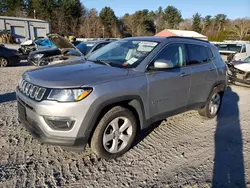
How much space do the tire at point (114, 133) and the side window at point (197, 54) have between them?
5.66 ft

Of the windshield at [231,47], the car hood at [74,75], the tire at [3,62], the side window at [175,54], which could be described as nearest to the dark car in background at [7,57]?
the tire at [3,62]

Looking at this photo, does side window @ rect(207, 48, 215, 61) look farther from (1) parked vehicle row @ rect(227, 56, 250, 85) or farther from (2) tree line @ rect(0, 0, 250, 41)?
(2) tree line @ rect(0, 0, 250, 41)

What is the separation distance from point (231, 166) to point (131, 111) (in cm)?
161

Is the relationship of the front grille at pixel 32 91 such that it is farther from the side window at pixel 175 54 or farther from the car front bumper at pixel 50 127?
the side window at pixel 175 54

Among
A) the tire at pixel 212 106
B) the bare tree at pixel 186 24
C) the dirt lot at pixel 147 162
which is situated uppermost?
the bare tree at pixel 186 24

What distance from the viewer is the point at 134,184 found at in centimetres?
264

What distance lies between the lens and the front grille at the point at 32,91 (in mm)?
2672

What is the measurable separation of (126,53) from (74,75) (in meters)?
1.15

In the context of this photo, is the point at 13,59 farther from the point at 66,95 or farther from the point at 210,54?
the point at 66,95

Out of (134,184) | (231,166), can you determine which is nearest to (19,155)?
(134,184)

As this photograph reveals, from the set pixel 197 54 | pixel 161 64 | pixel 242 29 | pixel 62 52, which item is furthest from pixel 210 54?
pixel 242 29

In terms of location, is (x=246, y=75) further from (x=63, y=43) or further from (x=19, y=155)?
(x=19, y=155)

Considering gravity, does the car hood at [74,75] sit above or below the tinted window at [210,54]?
below

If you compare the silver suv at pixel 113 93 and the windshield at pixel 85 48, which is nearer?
the silver suv at pixel 113 93
